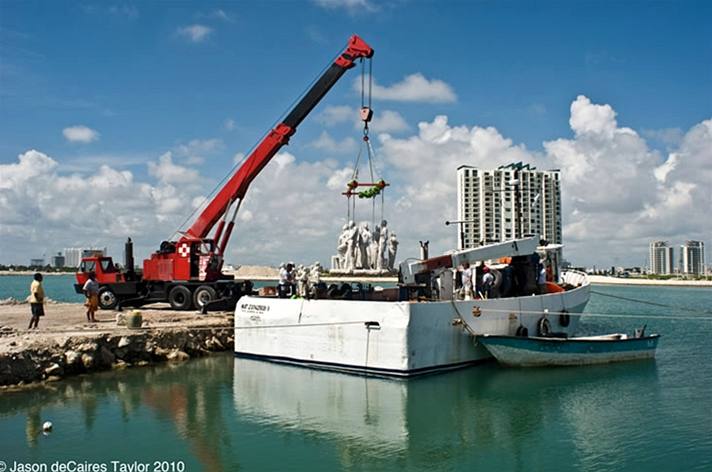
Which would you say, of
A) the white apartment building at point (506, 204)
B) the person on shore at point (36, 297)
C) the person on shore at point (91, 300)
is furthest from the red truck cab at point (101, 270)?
the white apartment building at point (506, 204)

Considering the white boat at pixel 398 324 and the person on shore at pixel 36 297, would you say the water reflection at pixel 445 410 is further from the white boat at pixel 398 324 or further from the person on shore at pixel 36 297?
the person on shore at pixel 36 297

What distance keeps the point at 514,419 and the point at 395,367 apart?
12.0ft

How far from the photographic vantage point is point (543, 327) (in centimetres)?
2000

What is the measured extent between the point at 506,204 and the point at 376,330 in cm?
1396

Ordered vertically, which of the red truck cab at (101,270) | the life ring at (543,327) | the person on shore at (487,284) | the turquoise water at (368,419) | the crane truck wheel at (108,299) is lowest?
the turquoise water at (368,419)

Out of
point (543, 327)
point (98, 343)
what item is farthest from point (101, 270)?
point (543, 327)

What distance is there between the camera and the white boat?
16.6m

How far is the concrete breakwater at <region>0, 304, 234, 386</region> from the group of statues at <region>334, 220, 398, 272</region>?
10890cm

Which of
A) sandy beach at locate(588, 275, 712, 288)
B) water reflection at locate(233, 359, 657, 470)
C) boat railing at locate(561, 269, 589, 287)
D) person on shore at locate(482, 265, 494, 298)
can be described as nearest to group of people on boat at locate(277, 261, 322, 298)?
water reflection at locate(233, 359, 657, 470)

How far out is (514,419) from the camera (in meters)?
14.0

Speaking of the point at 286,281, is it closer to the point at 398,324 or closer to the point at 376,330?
the point at 376,330

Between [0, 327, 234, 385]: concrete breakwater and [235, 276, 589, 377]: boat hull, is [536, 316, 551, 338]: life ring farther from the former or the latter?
[0, 327, 234, 385]: concrete breakwater

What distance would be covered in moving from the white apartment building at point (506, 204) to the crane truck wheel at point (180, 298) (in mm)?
11430

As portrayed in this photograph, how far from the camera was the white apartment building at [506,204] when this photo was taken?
80.0ft
